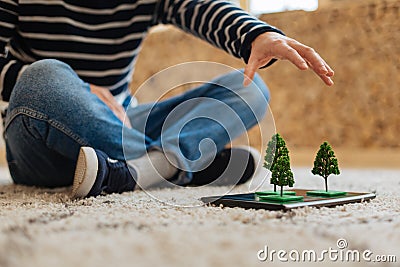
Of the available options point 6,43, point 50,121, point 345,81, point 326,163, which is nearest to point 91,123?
point 50,121

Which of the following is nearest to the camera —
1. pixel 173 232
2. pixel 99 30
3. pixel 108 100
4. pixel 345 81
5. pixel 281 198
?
pixel 173 232

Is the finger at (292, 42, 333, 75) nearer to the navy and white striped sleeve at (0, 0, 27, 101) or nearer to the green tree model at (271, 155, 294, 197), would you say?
the green tree model at (271, 155, 294, 197)

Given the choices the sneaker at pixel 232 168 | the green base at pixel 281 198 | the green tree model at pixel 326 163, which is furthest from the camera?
the sneaker at pixel 232 168

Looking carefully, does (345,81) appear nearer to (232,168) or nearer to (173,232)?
(232,168)

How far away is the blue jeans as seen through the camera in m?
0.74

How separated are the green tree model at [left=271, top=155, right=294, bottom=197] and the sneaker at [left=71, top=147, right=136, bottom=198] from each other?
0.80 ft

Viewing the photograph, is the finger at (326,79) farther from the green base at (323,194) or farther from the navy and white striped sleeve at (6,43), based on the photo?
the navy and white striped sleeve at (6,43)

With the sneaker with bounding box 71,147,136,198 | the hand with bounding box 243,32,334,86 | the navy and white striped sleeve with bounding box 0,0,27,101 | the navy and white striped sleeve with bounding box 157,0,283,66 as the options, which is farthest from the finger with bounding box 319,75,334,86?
the navy and white striped sleeve with bounding box 0,0,27,101

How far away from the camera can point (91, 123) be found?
2.47 ft

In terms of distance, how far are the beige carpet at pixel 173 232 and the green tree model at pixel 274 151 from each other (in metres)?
0.10

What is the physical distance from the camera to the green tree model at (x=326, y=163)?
699 millimetres

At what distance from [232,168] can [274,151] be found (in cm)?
23

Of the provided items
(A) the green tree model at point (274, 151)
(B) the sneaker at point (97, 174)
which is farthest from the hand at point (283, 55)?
(B) the sneaker at point (97, 174)

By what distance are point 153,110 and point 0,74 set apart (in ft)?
0.93
